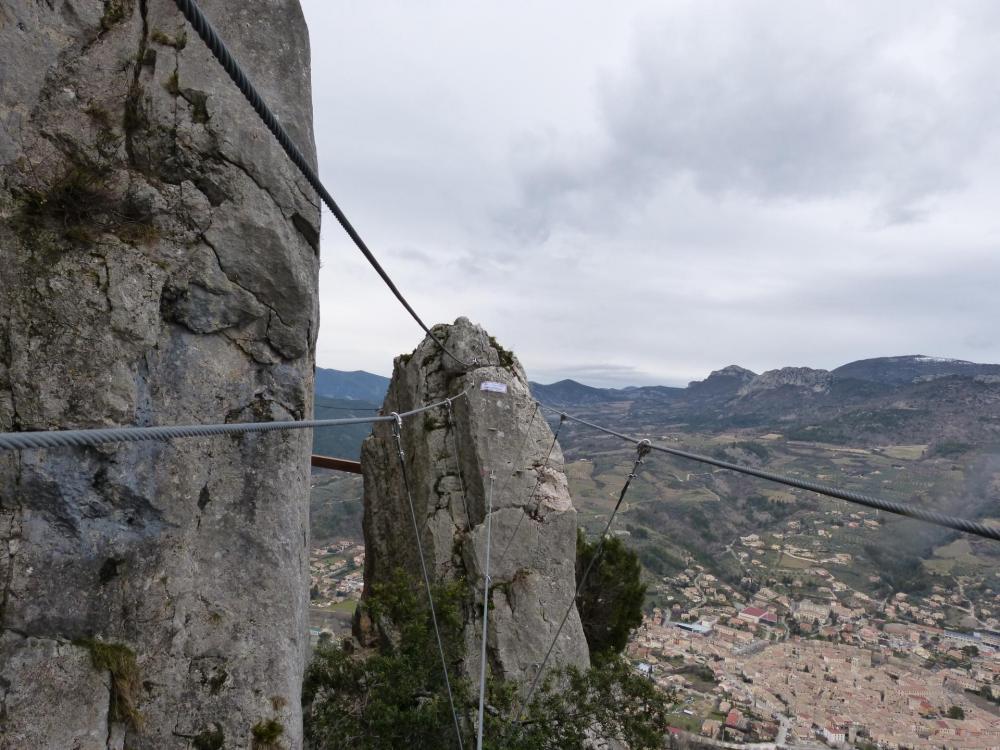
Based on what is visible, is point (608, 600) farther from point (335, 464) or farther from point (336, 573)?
point (336, 573)

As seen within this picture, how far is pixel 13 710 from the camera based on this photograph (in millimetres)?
4926

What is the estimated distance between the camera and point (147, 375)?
6219 mm

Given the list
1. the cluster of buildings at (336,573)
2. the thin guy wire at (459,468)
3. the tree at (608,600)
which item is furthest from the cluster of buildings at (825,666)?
the thin guy wire at (459,468)

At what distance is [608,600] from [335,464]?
1068 centimetres

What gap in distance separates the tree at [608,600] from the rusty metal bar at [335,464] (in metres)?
8.14

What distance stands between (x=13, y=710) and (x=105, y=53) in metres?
7.37

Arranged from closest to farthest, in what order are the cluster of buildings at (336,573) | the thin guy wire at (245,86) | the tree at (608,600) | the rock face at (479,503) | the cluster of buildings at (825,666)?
the thin guy wire at (245,86)
the rock face at (479,503)
the tree at (608,600)
the cluster of buildings at (336,573)
the cluster of buildings at (825,666)

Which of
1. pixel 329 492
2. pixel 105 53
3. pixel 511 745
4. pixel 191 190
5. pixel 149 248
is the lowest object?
pixel 329 492

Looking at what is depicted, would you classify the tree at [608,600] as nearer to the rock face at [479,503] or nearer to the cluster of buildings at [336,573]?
the rock face at [479,503]

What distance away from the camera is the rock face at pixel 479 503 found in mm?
13195

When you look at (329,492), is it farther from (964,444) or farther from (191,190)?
(964,444)

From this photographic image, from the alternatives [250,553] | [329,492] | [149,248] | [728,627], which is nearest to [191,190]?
[149,248]

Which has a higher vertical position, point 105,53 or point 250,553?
point 105,53

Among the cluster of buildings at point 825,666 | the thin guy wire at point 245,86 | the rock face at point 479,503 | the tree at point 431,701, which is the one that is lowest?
the cluster of buildings at point 825,666
